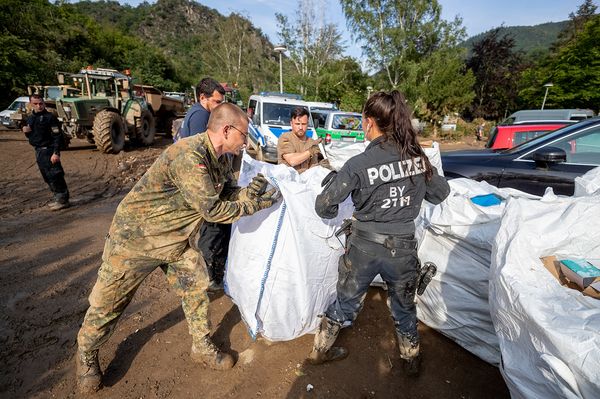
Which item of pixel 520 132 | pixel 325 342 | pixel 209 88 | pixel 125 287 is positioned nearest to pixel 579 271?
pixel 325 342

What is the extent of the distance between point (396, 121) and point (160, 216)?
1383 millimetres

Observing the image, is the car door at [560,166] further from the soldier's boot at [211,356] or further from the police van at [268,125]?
the police van at [268,125]

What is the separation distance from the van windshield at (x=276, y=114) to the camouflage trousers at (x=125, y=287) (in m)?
6.39

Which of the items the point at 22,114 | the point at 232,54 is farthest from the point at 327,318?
the point at 232,54

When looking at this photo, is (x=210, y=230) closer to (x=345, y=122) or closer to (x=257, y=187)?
(x=257, y=187)

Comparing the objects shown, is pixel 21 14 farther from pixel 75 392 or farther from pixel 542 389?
pixel 542 389

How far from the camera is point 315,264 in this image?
1.93 meters

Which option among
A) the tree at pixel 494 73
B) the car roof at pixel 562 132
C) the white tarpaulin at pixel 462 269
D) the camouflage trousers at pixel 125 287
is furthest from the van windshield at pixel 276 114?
the tree at pixel 494 73

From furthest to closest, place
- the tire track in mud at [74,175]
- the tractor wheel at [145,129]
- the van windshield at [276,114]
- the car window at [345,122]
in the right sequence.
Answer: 1. the tractor wheel at [145,129]
2. the car window at [345,122]
3. the van windshield at [276,114]
4. the tire track in mud at [74,175]

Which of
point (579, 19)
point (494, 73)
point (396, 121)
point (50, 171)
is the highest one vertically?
point (579, 19)

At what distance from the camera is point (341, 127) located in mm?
8258

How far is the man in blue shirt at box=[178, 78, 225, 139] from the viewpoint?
267cm

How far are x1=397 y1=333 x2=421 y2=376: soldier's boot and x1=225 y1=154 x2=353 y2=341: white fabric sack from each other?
1.77ft

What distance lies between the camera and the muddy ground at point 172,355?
5.83 ft
